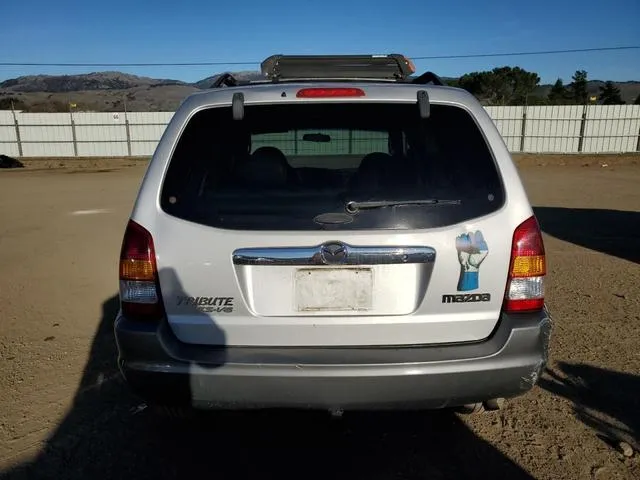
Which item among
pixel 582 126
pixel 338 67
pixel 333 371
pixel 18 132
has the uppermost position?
pixel 338 67

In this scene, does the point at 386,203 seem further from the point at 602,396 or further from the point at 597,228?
the point at 597,228

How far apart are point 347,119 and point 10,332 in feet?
11.3

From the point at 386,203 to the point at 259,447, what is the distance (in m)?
1.47

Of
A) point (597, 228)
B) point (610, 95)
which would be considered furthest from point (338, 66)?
point (610, 95)

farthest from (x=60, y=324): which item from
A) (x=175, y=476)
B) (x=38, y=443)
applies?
(x=175, y=476)

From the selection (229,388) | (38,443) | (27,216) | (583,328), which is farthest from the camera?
(27,216)

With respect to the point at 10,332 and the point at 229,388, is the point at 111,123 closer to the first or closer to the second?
Result: the point at 10,332

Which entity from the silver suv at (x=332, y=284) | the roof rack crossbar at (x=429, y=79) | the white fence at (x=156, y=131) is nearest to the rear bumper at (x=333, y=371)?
A: the silver suv at (x=332, y=284)

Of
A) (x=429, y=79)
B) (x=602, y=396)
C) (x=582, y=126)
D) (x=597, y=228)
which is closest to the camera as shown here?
(x=429, y=79)

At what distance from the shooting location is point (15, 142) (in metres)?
28.7

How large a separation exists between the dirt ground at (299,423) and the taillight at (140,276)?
887 mm

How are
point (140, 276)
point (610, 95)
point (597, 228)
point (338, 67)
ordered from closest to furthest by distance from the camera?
point (140, 276), point (338, 67), point (597, 228), point (610, 95)

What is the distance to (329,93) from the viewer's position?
89.1 inches

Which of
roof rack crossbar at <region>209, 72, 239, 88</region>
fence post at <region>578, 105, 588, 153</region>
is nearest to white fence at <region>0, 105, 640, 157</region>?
fence post at <region>578, 105, 588, 153</region>
